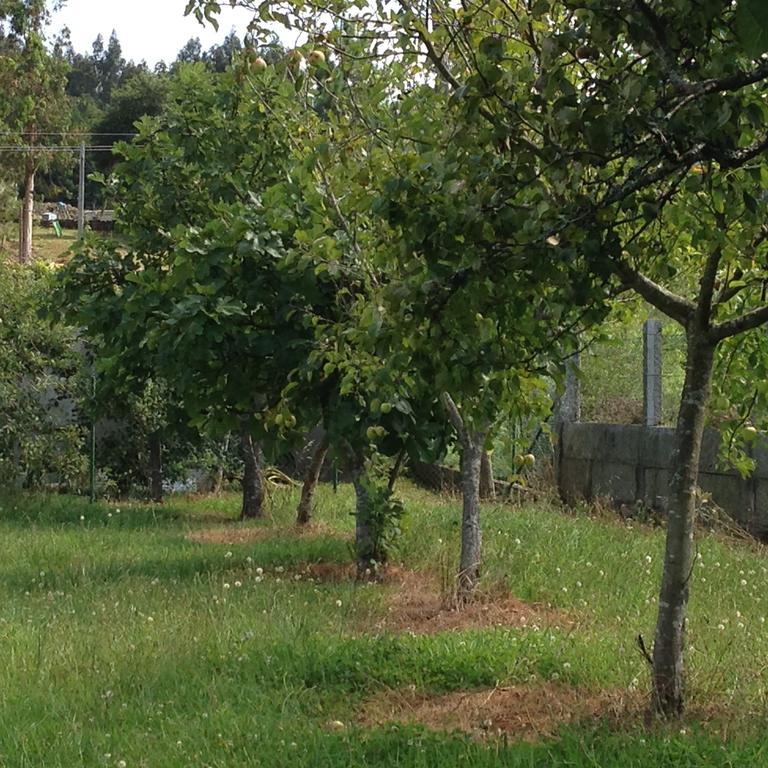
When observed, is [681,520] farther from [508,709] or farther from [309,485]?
[309,485]

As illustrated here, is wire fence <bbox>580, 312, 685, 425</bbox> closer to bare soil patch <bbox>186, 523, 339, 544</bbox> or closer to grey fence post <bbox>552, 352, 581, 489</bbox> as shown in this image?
grey fence post <bbox>552, 352, 581, 489</bbox>

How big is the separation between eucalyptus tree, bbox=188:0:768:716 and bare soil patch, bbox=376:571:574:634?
2.17 m

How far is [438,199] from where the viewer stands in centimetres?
418

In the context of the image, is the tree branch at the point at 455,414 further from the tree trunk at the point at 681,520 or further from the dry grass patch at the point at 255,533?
the dry grass patch at the point at 255,533

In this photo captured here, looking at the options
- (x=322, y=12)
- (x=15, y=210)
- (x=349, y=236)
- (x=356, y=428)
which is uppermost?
(x=15, y=210)

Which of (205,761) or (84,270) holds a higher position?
(84,270)

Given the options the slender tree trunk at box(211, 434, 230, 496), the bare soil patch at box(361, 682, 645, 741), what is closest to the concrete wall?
the slender tree trunk at box(211, 434, 230, 496)

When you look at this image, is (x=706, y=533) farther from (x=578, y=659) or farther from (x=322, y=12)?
(x=322, y=12)

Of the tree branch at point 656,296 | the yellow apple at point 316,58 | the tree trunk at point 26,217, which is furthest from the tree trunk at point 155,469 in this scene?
the tree trunk at point 26,217

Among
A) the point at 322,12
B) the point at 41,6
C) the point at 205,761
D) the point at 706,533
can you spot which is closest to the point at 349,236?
the point at 322,12

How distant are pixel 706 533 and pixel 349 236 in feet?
18.3

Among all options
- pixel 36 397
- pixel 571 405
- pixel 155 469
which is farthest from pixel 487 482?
pixel 36 397

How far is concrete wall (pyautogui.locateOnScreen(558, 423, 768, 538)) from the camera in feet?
34.5

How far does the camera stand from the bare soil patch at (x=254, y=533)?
11375 mm
